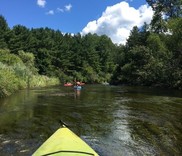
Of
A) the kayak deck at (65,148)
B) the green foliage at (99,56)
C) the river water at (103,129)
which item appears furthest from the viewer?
the green foliage at (99,56)

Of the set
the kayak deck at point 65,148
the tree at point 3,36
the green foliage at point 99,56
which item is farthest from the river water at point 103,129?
the tree at point 3,36

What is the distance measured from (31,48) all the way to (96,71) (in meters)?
23.5

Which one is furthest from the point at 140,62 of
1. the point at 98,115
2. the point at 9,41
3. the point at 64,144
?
the point at 64,144

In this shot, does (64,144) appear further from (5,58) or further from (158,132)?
(5,58)

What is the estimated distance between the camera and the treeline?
4339 centimetres

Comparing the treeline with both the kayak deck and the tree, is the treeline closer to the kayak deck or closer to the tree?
the tree

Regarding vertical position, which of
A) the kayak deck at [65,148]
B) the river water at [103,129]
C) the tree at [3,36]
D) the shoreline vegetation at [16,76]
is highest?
the tree at [3,36]

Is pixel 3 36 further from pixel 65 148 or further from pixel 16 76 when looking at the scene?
pixel 65 148

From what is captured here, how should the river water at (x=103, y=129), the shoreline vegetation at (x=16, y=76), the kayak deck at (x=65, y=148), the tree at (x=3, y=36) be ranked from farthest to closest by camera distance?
1. the tree at (x=3, y=36)
2. the shoreline vegetation at (x=16, y=76)
3. the river water at (x=103, y=129)
4. the kayak deck at (x=65, y=148)

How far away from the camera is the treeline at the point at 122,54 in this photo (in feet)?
142

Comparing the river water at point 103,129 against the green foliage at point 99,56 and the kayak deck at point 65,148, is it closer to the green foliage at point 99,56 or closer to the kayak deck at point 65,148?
the kayak deck at point 65,148

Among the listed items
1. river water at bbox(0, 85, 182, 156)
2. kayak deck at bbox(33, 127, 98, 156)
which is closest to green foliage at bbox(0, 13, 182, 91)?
river water at bbox(0, 85, 182, 156)

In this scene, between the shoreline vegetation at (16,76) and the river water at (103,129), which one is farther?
the shoreline vegetation at (16,76)

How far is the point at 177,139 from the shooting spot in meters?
11.1
